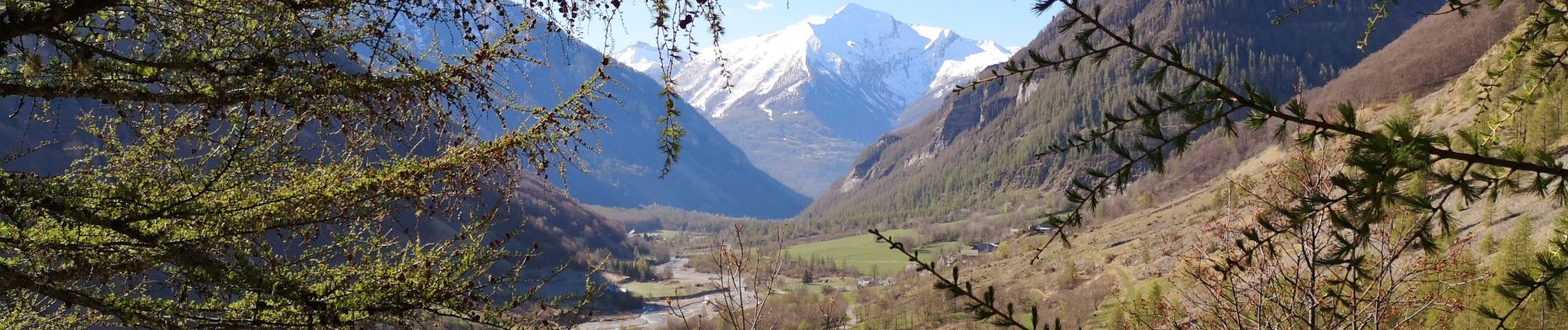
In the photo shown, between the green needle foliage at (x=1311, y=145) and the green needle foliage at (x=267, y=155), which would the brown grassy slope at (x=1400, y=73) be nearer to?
the green needle foliage at (x=1311, y=145)

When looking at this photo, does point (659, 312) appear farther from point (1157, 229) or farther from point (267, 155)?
point (267, 155)

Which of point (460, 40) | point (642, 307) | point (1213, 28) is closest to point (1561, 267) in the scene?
point (460, 40)

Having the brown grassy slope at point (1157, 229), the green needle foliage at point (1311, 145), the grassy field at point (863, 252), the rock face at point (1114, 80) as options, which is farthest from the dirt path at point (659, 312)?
the rock face at point (1114, 80)

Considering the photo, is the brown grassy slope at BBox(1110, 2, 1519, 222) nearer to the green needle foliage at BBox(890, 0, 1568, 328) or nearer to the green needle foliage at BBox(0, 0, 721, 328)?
the green needle foliage at BBox(890, 0, 1568, 328)

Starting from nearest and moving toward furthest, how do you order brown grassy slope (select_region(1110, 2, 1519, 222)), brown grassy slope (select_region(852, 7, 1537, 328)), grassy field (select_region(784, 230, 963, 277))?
1. brown grassy slope (select_region(852, 7, 1537, 328))
2. brown grassy slope (select_region(1110, 2, 1519, 222))
3. grassy field (select_region(784, 230, 963, 277))

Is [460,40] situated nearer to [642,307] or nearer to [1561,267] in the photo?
[1561,267]

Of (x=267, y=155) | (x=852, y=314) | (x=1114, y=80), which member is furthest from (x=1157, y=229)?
(x=1114, y=80)

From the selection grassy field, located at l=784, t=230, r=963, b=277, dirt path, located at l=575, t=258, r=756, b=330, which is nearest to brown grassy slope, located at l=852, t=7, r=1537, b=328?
grassy field, located at l=784, t=230, r=963, b=277
